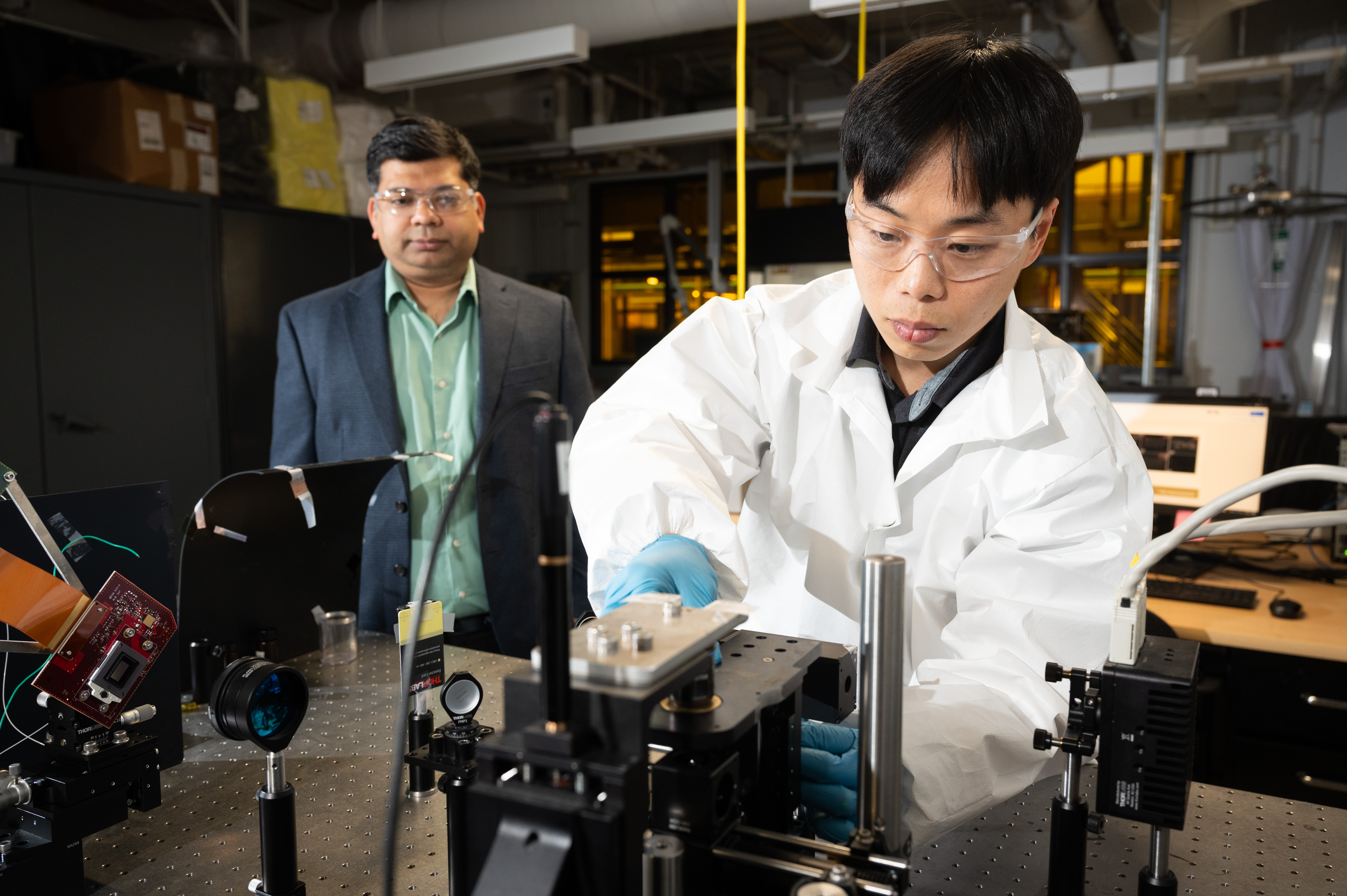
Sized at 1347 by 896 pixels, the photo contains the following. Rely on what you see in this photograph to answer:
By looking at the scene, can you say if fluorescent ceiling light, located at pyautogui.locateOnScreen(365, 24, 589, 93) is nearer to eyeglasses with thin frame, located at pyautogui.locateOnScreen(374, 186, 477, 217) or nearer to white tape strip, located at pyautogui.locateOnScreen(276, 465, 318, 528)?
eyeglasses with thin frame, located at pyautogui.locateOnScreen(374, 186, 477, 217)

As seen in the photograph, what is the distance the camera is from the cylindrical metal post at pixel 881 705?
0.61 meters

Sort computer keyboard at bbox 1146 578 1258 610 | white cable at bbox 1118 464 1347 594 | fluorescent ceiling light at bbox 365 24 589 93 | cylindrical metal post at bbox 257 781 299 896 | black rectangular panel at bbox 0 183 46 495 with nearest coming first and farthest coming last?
white cable at bbox 1118 464 1347 594
cylindrical metal post at bbox 257 781 299 896
computer keyboard at bbox 1146 578 1258 610
black rectangular panel at bbox 0 183 46 495
fluorescent ceiling light at bbox 365 24 589 93

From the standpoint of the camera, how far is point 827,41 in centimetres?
468

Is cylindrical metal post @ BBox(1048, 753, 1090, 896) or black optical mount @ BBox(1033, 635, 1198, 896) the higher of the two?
black optical mount @ BBox(1033, 635, 1198, 896)

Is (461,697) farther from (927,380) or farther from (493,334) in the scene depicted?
(493,334)

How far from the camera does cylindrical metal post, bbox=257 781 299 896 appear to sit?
2.75 feet

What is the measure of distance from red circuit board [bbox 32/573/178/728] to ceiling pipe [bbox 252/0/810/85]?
296cm

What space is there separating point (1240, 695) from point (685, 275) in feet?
17.9

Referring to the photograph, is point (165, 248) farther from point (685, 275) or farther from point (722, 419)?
point (685, 275)

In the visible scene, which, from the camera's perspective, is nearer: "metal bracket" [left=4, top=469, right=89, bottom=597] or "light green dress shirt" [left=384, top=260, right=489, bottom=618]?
"metal bracket" [left=4, top=469, right=89, bottom=597]

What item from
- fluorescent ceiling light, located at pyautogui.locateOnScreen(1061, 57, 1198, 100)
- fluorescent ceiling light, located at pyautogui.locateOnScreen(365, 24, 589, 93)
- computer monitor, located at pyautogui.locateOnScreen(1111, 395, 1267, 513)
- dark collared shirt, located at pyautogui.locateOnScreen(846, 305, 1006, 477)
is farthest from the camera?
fluorescent ceiling light, located at pyautogui.locateOnScreen(1061, 57, 1198, 100)

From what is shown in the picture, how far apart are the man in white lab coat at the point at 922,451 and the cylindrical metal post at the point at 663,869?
0.29 m

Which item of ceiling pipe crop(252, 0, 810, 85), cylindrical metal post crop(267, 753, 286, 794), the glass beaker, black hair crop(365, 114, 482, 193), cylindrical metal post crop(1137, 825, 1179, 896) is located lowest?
the glass beaker

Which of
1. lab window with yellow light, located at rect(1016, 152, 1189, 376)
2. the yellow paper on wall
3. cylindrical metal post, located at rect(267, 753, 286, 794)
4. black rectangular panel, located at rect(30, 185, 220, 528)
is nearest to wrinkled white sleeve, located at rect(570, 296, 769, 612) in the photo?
cylindrical metal post, located at rect(267, 753, 286, 794)
